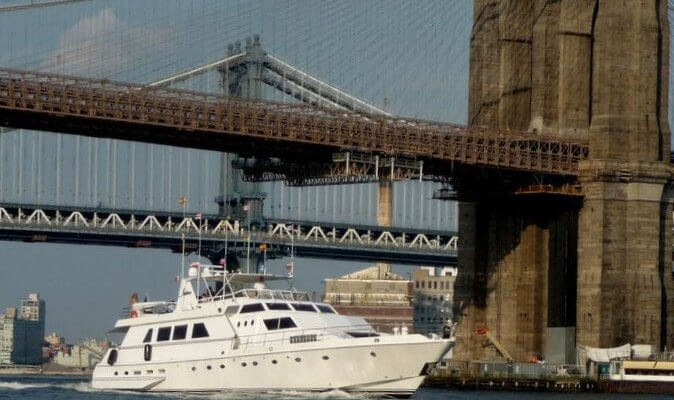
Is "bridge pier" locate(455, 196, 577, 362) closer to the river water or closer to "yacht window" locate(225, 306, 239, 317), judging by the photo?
the river water

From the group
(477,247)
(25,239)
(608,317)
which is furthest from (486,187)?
(25,239)

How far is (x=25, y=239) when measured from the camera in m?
141

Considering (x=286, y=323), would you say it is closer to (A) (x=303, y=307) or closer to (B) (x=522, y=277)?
(A) (x=303, y=307)

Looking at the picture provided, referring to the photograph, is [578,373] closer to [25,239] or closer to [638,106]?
[638,106]

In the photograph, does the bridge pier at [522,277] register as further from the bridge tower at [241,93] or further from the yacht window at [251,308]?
the bridge tower at [241,93]

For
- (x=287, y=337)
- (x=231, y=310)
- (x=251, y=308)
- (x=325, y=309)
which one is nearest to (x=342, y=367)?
(x=287, y=337)

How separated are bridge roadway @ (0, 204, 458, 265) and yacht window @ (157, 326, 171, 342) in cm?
5308

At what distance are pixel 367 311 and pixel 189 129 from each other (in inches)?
3554

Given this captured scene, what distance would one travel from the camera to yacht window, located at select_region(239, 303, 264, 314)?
250 ft

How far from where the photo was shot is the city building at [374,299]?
18475 cm

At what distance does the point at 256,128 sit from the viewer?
9875 centimetres

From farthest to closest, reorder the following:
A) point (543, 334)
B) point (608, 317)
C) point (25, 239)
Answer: point (25, 239) < point (543, 334) < point (608, 317)

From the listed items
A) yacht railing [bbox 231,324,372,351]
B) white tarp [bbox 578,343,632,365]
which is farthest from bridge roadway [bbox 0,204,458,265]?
yacht railing [bbox 231,324,372,351]

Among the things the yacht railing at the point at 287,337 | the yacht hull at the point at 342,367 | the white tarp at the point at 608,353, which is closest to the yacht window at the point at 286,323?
the yacht railing at the point at 287,337
